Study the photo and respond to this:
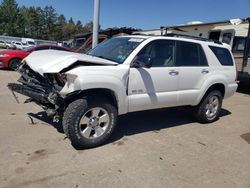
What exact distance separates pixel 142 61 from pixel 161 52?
780 millimetres

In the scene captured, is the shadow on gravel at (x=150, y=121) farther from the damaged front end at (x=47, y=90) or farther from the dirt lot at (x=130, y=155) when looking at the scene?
the damaged front end at (x=47, y=90)

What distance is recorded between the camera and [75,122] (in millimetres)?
4211

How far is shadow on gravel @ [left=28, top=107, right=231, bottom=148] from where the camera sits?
5383mm

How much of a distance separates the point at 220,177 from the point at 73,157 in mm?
2132

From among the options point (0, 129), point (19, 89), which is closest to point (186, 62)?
point (19, 89)

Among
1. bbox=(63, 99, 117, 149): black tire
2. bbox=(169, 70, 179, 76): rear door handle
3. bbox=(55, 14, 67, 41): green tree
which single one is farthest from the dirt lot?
bbox=(55, 14, 67, 41): green tree

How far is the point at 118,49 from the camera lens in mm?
5203

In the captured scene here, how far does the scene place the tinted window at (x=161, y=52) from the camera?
16.7 feet

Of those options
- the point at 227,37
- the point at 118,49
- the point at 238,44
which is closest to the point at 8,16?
the point at 227,37

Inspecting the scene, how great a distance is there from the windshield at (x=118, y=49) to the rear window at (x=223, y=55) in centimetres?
209

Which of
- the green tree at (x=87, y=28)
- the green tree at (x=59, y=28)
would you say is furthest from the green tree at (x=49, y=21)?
the green tree at (x=87, y=28)

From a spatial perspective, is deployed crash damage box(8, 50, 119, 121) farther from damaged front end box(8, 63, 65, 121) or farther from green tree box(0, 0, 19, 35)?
green tree box(0, 0, 19, 35)

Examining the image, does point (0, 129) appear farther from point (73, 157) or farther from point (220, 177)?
point (220, 177)

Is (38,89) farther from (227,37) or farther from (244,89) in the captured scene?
(227,37)
